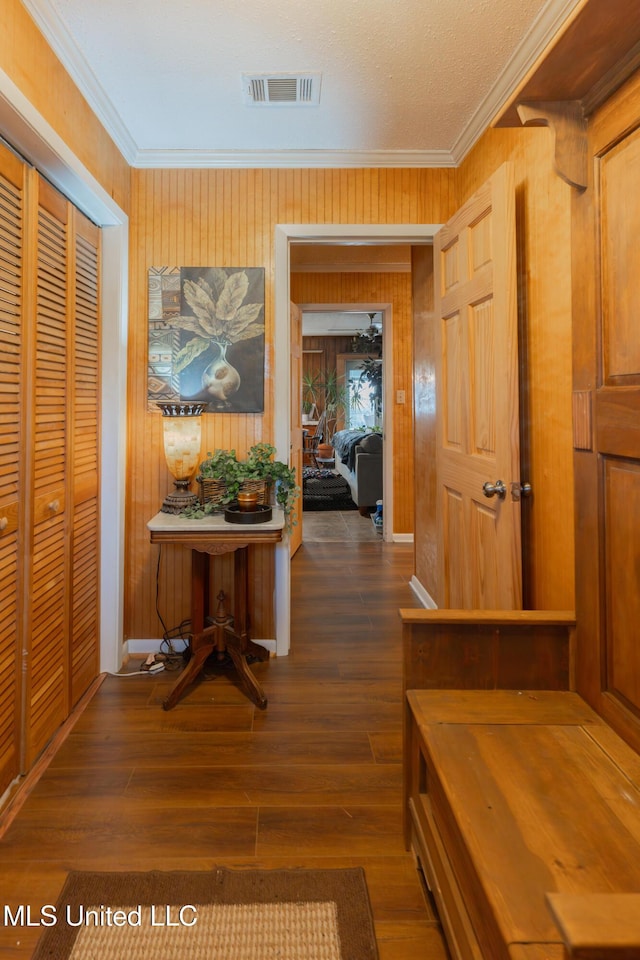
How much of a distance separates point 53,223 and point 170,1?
32.2 inches

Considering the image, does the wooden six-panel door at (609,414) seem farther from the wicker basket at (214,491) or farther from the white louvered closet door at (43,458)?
the white louvered closet door at (43,458)

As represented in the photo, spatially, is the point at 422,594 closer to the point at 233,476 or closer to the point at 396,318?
the point at 233,476

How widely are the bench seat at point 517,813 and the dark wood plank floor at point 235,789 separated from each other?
217mm

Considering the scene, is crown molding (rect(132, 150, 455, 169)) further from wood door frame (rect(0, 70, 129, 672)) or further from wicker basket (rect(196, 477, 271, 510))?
wicker basket (rect(196, 477, 271, 510))

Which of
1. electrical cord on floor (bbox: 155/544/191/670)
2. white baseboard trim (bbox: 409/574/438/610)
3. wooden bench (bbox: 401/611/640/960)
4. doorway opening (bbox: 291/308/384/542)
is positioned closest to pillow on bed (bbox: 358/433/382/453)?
doorway opening (bbox: 291/308/384/542)

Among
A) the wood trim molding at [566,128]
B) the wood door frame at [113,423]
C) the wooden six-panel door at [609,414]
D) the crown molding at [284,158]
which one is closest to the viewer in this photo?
the wooden six-panel door at [609,414]

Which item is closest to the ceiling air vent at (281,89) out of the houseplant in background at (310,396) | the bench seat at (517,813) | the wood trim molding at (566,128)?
the wood trim molding at (566,128)

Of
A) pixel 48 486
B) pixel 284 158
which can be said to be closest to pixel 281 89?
pixel 284 158

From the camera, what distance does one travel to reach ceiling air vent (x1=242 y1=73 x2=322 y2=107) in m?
2.10

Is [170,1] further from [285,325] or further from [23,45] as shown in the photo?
[285,325]

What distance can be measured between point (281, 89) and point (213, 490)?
1.72m

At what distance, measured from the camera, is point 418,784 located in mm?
1428

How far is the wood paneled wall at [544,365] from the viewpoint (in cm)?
178

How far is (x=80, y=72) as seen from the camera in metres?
2.03
